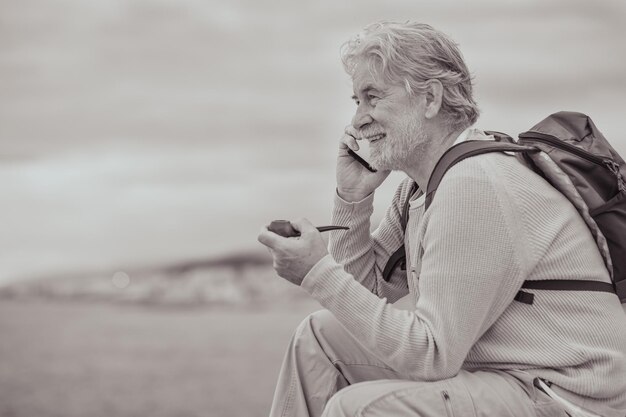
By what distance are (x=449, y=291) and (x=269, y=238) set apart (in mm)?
558

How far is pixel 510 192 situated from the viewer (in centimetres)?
266

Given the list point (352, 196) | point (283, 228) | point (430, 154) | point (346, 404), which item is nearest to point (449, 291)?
point (346, 404)

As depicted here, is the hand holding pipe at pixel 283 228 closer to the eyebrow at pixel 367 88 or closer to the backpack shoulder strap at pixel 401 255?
the eyebrow at pixel 367 88

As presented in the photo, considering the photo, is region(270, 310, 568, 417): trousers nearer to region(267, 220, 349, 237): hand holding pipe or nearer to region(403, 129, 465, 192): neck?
region(267, 220, 349, 237): hand holding pipe

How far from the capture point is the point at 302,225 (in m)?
2.79

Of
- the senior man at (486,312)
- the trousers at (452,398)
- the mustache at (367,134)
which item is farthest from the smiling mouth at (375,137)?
the trousers at (452,398)

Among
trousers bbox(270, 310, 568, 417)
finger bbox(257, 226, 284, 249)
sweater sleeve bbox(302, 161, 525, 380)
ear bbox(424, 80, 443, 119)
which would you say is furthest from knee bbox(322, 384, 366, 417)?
ear bbox(424, 80, 443, 119)

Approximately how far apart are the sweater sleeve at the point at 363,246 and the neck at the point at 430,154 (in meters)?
0.34

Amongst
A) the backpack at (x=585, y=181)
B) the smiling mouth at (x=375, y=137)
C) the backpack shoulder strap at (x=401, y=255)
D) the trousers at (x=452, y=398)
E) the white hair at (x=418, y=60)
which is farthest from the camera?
the backpack shoulder strap at (x=401, y=255)

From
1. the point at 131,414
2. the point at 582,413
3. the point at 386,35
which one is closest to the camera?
the point at 582,413

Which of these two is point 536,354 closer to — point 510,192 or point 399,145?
point 510,192

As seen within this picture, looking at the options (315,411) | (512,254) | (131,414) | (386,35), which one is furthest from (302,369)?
(131,414)

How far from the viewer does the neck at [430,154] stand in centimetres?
309

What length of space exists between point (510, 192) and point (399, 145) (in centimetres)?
54
